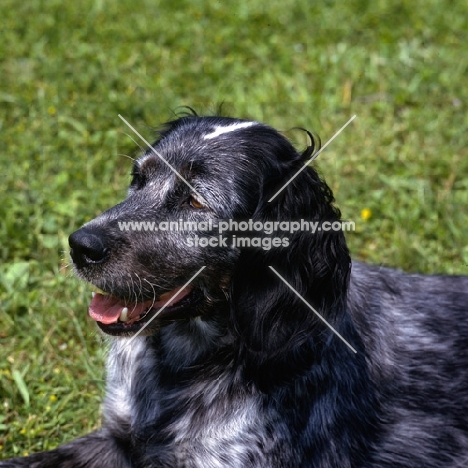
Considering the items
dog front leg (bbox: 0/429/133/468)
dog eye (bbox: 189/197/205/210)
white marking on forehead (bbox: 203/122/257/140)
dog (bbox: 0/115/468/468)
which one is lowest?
dog front leg (bbox: 0/429/133/468)

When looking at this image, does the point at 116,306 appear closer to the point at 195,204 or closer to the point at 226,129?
the point at 195,204

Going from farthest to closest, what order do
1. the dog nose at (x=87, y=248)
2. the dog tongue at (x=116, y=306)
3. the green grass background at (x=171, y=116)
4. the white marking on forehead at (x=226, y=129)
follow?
the green grass background at (x=171, y=116)
the white marking on forehead at (x=226, y=129)
the dog tongue at (x=116, y=306)
the dog nose at (x=87, y=248)

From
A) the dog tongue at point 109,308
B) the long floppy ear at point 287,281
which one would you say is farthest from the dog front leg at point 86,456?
the long floppy ear at point 287,281

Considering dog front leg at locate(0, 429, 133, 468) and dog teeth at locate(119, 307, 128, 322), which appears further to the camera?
dog front leg at locate(0, 429, 133, 468)

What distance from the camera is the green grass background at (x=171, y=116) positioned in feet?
15.1

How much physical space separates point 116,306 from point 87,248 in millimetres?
358

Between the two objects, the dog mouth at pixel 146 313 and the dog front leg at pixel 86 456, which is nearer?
the dog mouth at pixel 146 313

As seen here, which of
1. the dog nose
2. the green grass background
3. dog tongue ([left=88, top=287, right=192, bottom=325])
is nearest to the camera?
the dog nose

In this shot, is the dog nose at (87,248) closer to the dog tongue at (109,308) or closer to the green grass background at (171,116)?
the dog tongue at (109,308)

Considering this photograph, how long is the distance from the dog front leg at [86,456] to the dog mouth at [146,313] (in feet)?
2.34

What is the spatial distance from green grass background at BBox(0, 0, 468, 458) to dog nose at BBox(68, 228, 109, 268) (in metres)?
0.77

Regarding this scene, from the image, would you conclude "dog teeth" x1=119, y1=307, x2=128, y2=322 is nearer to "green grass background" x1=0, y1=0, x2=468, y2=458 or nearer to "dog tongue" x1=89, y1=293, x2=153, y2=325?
"dog tongue" x1=89, y1=293, x2=153, y2=325

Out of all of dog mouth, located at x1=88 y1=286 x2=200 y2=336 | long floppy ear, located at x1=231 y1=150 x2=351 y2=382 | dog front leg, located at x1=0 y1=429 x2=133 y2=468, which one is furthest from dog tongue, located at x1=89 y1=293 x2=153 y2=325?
dog front leg, located at x1=0 y1=429 x2=133 y2=468

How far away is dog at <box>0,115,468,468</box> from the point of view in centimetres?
334
